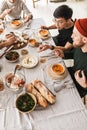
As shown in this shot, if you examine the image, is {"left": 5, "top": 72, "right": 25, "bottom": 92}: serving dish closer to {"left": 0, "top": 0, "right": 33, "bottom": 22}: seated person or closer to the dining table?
the dining table

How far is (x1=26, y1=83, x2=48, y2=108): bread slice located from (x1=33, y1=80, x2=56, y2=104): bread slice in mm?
30

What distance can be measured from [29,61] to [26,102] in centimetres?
58

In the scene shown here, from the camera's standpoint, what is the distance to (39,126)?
1.52 meters

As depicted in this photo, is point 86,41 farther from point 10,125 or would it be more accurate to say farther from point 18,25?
point 18,25

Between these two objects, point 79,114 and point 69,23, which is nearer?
point 79,114

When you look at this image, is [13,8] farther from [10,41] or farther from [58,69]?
[58,69]

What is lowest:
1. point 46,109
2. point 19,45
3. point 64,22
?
point 46,109

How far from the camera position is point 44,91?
1.71m

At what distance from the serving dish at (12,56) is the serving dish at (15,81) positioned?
9.7 inches

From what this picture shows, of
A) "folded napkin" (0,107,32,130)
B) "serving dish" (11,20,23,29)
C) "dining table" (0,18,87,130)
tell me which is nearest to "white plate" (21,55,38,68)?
"dining table" (0,18,87,130)

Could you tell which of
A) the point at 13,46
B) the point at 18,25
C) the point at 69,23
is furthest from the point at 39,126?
the point at 18,25

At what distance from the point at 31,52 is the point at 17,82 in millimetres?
578

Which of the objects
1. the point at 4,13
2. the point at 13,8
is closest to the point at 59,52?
the point at 4,13

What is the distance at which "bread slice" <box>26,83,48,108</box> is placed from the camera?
1.63 metres
